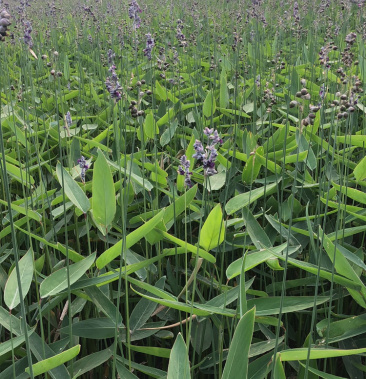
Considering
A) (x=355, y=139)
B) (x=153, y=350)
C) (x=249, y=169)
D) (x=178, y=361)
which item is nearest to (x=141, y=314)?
(x=153, y=350)

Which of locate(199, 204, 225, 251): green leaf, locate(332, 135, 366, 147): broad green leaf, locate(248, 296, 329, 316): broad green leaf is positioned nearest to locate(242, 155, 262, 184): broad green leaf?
locate(332, 135, 366, 147): broad green leaf

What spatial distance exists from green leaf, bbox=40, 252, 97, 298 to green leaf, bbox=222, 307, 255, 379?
13.4 inches

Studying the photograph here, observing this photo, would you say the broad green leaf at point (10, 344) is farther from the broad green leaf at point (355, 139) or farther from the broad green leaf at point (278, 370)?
the broad green leaf at point (355, 139)

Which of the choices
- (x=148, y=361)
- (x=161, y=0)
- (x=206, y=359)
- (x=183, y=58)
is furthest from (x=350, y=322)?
(x=161, y=0)

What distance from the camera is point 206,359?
0.84 meters

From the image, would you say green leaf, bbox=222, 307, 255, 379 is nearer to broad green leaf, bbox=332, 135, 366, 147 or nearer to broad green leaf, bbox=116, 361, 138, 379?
broad green leaf, bbox=116, 361, 138, 379

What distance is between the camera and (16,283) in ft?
2.57

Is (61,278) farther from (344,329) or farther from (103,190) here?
(344,329)

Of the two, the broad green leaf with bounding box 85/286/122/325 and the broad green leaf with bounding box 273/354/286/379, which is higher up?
the broad green leaf with bounding box 273/354/286/379

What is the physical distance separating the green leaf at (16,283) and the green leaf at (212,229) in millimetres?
306

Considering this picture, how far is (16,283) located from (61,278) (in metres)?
0.08

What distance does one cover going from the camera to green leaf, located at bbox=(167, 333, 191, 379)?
0.56m

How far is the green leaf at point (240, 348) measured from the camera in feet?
1.69

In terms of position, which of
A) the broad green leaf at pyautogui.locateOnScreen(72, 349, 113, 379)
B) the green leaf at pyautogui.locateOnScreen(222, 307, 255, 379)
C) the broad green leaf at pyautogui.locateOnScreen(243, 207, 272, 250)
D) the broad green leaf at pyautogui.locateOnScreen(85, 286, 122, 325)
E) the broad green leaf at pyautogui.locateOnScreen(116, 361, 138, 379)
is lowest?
the broad green leaf at pyautogui.locateOnScreen(72, 349, 113, 379)
